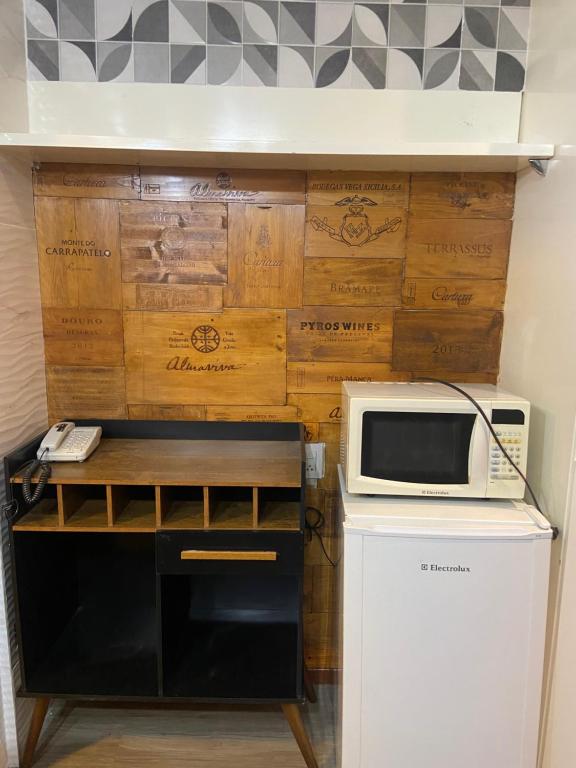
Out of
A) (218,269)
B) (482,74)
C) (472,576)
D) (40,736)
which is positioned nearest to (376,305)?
(218,269)

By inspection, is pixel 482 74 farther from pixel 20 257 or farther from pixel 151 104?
pixel 20 257

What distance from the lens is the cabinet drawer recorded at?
138 centimetres

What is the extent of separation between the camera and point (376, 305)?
5.79ft

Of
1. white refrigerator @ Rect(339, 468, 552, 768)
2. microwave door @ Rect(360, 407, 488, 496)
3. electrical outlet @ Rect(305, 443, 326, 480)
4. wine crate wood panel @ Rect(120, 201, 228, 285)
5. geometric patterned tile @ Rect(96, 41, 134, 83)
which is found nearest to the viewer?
white refrigerator @ Rect(339, 468, 552, 768)

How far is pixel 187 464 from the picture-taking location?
152 centimetres

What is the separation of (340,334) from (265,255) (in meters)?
0.38

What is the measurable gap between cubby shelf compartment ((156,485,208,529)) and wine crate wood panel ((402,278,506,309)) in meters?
0.98

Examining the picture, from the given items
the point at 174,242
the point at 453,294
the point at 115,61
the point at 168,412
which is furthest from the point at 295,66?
the point at 168,412

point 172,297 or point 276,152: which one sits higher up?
point 276,152

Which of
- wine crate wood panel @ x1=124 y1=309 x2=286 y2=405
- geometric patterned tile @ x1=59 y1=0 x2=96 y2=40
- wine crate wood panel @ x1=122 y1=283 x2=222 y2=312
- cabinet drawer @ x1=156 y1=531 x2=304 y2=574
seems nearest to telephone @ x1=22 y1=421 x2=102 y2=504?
wine crate wood panel @ x1=124 y1=309 x2=286 y2=405

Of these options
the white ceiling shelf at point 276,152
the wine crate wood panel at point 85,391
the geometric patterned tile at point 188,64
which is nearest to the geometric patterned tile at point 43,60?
the white ceiling shelf at point 276,152

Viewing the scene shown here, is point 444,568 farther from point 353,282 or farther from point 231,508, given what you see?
point 353,282

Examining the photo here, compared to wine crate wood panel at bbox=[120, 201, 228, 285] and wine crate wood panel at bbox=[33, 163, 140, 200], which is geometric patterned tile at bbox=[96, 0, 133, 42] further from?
wine crate wood panel at bbox=[120, 201, 228, 285]

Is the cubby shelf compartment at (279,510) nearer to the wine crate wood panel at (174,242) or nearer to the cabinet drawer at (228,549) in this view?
the cabinet drawer at (228,549)
